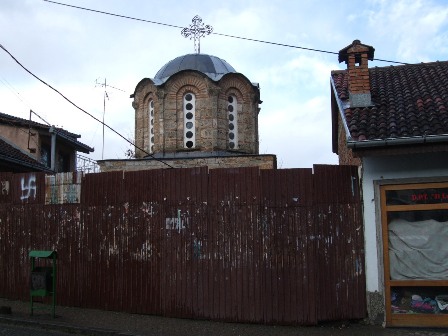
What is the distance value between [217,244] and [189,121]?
14.0 meters

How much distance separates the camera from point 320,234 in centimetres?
856

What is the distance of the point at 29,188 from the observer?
10.9m

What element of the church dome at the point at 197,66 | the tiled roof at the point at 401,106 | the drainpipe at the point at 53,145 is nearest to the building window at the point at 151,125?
the church dome at the point at 197,66

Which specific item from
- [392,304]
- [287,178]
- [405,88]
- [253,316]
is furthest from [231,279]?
[405,88]

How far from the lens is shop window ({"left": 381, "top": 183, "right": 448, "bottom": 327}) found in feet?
26.6

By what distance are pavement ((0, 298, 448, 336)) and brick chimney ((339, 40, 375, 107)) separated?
170 inches

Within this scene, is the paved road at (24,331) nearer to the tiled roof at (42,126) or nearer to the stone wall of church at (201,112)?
the stone wall of church at (201,112)

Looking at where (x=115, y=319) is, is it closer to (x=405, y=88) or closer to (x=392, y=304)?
(x=392, y=304)

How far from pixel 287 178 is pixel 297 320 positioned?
2.54m

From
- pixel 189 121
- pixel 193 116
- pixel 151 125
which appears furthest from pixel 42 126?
pixel 193 116

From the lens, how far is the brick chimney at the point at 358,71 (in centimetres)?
952

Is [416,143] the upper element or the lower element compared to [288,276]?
upper

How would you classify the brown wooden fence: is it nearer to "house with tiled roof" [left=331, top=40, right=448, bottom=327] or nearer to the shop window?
"house with tiled roof" [left=331, top=40, right=448, bottom=327]

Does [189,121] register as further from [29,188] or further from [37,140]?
[29,188]
